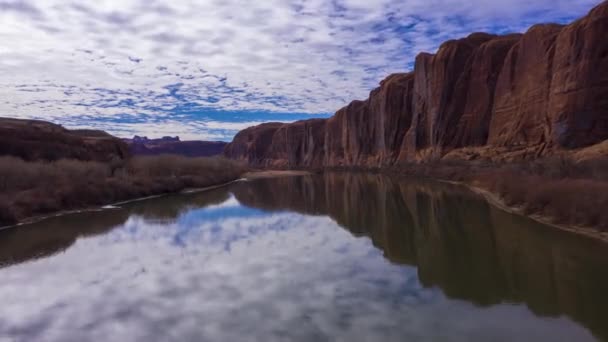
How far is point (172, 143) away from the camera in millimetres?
195750

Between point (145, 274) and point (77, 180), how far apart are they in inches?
805

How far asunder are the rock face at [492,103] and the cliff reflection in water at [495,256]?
1748 cm

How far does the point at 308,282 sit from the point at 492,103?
4905 centimetres

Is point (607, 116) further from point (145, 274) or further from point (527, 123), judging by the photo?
point (145, 274)

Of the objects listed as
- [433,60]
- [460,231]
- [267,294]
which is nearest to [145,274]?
[267,294]

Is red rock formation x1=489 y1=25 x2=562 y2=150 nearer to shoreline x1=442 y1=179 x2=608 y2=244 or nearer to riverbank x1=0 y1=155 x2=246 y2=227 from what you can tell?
shoreline x1=442 y1=179 x2=608 y2=244

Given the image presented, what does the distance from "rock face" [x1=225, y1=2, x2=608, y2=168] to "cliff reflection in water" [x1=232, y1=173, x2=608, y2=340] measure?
17.5m

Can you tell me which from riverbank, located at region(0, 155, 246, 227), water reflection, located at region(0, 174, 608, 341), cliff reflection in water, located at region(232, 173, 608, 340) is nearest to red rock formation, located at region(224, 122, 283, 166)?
riverbank, located at region(0, 155, 246, 227)

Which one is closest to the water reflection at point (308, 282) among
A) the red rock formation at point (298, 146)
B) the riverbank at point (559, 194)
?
the riverbank at point (559, 194)

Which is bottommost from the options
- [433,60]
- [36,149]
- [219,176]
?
[219,176]

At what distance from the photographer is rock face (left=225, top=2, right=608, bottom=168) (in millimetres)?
33438

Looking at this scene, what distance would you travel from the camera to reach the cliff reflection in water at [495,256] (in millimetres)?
8547

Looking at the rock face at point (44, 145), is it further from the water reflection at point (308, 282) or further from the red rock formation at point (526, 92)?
the red rock formation at point (526, 92)

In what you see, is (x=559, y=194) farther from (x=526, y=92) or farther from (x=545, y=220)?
(x=526, y=92)
